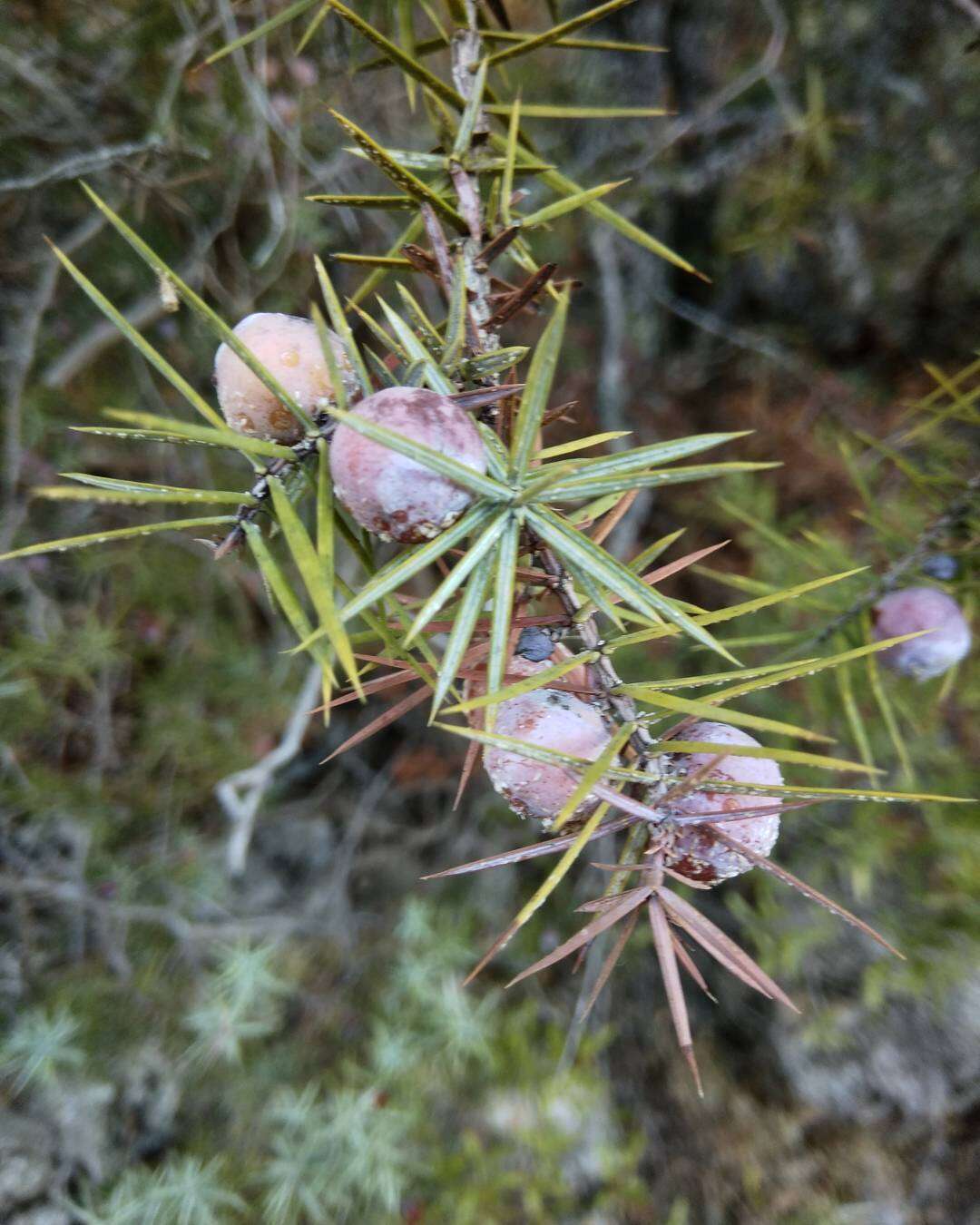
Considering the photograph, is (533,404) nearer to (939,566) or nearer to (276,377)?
(276,377)

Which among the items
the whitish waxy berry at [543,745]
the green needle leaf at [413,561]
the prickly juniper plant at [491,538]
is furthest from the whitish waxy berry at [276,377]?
the whitish waxy berry at [543,745]

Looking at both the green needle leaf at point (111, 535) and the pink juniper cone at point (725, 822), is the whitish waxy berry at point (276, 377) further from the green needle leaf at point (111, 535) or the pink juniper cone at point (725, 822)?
the pink juniper cone at point (725, 822)

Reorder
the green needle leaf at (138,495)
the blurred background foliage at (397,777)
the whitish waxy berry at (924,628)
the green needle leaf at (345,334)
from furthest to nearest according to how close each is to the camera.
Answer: the blurred background foliage at (397,777) → the whitish waxy berry at (924,628) → the green needle leaf at (345,334) → the green needle leaf at (138,495)

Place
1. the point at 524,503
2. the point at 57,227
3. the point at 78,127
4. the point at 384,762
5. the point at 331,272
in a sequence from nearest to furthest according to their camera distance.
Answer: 1. the point at 524,503
2. the point at 78,127
3. the point at 57,227
4. the point at 331,272
5. the point at 384,762

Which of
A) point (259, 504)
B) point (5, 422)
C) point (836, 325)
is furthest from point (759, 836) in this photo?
point (836, 325)

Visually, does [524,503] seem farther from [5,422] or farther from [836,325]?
[836,325]
